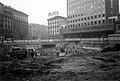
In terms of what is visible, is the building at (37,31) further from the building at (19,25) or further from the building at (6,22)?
the building at (6,22)

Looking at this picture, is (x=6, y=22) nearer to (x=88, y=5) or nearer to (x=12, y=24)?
(x=12, y=24)

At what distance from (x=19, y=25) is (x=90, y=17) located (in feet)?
172

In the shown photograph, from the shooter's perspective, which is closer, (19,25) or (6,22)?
(6,22)

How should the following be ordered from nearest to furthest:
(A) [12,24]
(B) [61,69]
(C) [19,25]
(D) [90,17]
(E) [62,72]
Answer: (E) [62,72], (B) [61,69], (D) [90,17], (A) [12,24], (C) [19,25]

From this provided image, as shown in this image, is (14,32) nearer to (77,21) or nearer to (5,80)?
(77,21)

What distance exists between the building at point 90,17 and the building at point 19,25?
108ft

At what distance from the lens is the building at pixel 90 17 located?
6787cm

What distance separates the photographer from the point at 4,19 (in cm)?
8075

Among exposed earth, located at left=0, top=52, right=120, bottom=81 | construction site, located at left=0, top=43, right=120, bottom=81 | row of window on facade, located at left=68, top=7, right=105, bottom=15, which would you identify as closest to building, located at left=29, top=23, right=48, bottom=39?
row of window on facade, located at left=68, top=7, right=105, bottom=15

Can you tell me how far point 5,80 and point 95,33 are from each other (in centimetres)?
6267

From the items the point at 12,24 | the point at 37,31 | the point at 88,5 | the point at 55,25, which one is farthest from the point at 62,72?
the point at 37,31

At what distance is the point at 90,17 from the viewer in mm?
77562

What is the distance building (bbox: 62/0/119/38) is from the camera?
6787 cm

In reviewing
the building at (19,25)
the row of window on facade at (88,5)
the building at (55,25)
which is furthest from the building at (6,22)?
the row of window on facade at (88,5)
